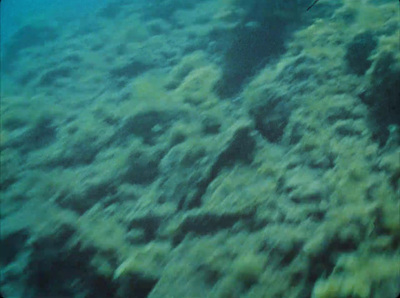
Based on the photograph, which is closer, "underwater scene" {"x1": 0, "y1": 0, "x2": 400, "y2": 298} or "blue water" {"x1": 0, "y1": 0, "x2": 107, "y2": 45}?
"underwater scene" {"x1": 0, "y1": 0, "x2": 400, "y2": 298}

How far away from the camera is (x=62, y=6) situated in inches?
480

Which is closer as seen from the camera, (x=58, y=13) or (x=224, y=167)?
(x=224, y=167)

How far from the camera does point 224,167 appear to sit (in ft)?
11.0

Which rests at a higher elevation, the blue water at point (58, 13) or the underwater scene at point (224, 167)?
the blue water at point (58, 13)

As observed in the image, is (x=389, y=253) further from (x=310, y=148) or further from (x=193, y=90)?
(x=193, y=90)

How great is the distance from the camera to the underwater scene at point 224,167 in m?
2.42

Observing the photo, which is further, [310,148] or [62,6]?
[62,6]

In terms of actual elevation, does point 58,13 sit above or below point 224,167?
above

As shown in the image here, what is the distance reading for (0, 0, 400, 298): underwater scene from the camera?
2.42 meters

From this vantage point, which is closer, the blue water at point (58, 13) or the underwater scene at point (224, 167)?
the underwater scene at point (224, 167)

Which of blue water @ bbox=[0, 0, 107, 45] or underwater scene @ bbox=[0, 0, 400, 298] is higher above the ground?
blue water @ bbox=[0, 0, 107, 45]

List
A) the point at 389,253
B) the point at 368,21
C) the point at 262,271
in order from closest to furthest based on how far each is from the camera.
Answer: the point at 389,253, the point at 262,271, the point at 368,21

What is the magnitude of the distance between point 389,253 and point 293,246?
617 millimetres

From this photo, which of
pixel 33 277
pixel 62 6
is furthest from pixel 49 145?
pixel 62 6
